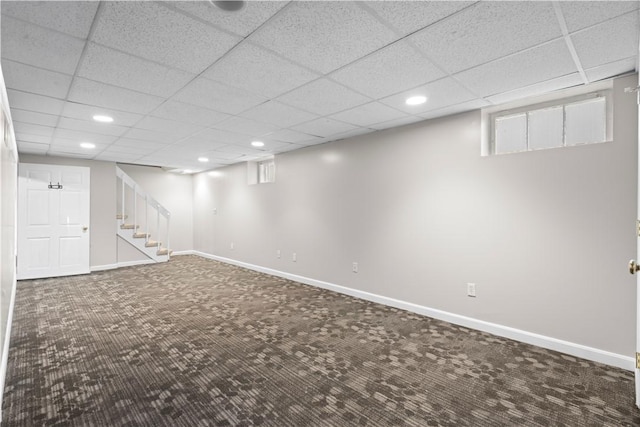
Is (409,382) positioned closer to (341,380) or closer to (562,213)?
(341,380)

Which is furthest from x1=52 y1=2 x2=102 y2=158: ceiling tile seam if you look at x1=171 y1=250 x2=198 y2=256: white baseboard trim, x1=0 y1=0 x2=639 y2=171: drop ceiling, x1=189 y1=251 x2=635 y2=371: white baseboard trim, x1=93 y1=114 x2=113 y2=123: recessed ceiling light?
x1=171 y1=250 x2=198 y2=256: white baseboard trim

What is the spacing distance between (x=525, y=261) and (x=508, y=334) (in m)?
0.80

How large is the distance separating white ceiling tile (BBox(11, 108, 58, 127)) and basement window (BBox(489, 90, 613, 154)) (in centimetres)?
515

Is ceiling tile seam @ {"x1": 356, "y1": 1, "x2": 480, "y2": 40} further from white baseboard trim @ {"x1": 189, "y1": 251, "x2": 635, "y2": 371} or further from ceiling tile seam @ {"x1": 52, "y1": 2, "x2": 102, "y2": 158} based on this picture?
white baseboard trim @ {"x1": 189, "y1": 251, "x2": 635, "y2": 371}

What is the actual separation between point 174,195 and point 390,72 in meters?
7.91

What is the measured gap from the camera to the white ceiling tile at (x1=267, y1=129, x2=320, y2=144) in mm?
4312

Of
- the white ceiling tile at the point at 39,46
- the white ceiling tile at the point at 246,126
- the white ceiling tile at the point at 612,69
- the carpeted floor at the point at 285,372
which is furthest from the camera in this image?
the white ceiling tile at the point at 246,126

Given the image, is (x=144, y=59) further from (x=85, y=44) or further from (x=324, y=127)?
(x=324, y=127)

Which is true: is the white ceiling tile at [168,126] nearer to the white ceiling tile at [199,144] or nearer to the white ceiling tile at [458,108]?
the white ceiling tile at [199,144]

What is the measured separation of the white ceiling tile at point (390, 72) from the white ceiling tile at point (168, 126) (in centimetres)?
234

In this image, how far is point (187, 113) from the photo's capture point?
11.2 feet

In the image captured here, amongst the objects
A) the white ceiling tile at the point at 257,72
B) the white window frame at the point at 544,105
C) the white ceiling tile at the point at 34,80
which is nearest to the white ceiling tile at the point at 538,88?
the white window frame at the point at 544,105

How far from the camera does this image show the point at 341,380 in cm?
234

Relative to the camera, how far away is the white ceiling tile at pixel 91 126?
3.68 m
